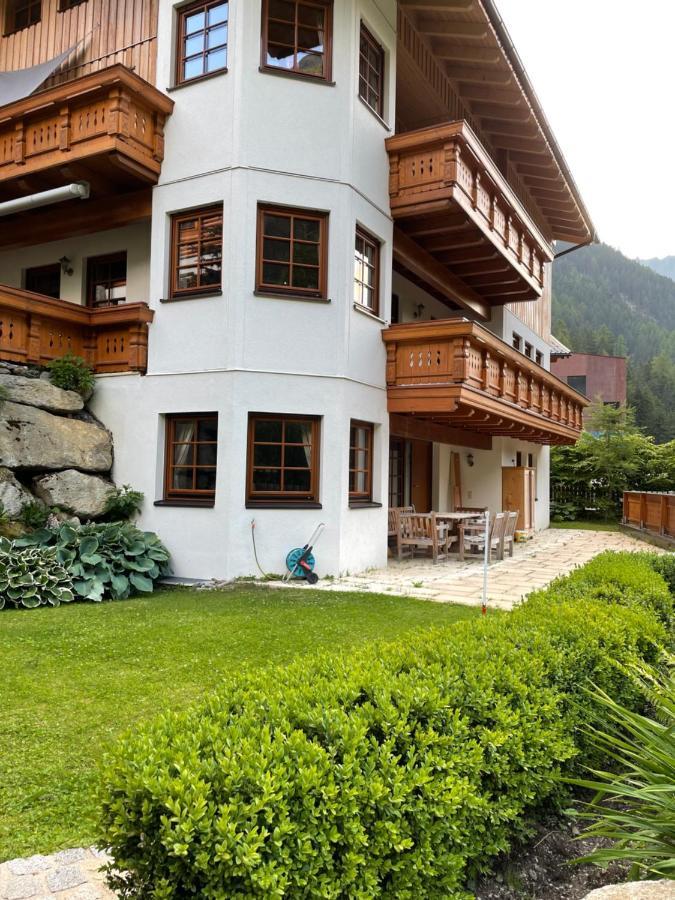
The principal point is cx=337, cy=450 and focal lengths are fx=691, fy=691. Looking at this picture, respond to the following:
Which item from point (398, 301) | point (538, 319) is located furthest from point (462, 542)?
point (538, 319)

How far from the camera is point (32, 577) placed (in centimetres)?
901

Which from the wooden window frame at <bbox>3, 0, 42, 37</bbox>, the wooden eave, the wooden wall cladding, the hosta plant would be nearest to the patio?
the hosta plant

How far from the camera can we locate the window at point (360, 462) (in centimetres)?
1220

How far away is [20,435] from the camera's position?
34.8ft

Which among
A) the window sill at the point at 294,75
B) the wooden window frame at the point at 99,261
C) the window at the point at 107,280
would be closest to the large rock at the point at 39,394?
the wooden window frame at the point at 99,261

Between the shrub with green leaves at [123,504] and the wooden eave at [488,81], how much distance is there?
10.1 m

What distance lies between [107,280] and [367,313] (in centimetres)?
558

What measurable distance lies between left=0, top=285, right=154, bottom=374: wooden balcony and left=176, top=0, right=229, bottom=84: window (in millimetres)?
4231

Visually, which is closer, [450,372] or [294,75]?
[294,75]

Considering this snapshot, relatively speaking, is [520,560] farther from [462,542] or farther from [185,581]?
[185,581]

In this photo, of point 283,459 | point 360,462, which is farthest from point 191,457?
point 360,462

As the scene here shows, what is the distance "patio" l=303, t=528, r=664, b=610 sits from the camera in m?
9.58

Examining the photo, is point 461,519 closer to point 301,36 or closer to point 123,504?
point 123,504

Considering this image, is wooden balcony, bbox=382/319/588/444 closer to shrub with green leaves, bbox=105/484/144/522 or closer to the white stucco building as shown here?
the white stucco building
